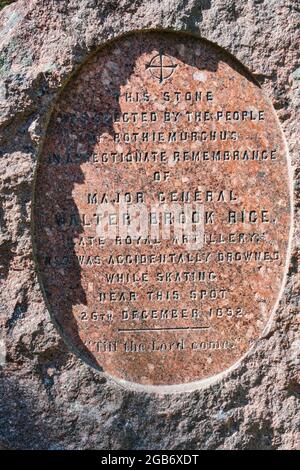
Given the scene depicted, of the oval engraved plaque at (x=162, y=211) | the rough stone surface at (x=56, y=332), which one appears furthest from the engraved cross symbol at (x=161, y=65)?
the rough stone surface at (x=56, y=332)

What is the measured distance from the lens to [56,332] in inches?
127

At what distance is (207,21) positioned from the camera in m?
3.12

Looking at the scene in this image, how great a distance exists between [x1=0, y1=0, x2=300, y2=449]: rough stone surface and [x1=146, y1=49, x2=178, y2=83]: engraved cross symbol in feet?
0.45

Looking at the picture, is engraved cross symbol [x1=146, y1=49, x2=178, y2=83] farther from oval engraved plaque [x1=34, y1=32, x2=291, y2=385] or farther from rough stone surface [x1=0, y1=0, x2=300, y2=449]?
rough stone surface [x1=0, y1=0, x2=300, y2=449]

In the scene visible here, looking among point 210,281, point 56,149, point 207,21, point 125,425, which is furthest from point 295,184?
point 125,425

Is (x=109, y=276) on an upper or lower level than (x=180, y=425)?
upper

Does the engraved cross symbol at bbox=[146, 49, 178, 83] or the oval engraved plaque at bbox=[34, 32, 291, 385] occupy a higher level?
the engraved cross symbol at bbox=[146, 49, 178, 83]

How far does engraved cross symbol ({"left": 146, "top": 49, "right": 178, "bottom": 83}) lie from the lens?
3176 millimetres

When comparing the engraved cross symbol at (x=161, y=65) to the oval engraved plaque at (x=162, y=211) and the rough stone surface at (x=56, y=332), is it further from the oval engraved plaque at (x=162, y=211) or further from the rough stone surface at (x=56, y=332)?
the rough stone surface at (x=56, y=332)

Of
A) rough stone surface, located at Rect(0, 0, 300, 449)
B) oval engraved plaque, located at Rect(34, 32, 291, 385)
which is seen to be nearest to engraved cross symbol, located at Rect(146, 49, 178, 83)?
oval engraved plaque, located at Rect(34, 32, 291, 385)

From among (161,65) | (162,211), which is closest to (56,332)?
(162,211)

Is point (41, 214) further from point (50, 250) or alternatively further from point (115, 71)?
point (115, 71)

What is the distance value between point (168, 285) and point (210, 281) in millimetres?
196
